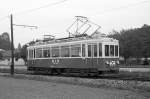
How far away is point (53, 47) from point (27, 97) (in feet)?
45.8

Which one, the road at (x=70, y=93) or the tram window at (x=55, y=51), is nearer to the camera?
the road at (x=70, y=93)

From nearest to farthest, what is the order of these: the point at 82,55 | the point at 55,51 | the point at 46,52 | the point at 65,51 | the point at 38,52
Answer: the point at 82,55 < the point at 65,51 < the point at 55,51 < the point at 46,52 < the point at 38,52

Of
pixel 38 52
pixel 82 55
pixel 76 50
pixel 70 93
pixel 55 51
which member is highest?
pixel 76 50

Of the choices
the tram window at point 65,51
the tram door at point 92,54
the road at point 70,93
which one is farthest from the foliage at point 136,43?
the road at point 70,93

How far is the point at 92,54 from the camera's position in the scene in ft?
71.8

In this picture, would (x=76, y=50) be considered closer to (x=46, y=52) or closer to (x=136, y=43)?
(x=46, y=52)

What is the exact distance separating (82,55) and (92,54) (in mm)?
930

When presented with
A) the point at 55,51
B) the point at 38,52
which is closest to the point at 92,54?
the point at 55,51

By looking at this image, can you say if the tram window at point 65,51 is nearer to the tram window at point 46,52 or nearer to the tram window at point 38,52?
the tram window at point 46,52

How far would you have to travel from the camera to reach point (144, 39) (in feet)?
194

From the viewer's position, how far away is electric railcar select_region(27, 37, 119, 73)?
2167 centimetres

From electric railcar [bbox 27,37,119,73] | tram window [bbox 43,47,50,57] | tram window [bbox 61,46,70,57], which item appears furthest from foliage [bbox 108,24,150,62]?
tram window [bbox 61,46,70,57]

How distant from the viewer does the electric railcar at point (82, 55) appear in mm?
21672

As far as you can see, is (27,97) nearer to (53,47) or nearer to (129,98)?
(129,98)
